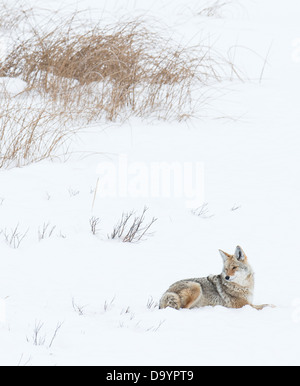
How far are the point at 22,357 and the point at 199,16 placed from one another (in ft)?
32.8

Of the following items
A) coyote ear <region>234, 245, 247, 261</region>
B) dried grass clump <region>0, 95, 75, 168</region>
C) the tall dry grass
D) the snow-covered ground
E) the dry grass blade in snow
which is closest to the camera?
the snow-covered ground

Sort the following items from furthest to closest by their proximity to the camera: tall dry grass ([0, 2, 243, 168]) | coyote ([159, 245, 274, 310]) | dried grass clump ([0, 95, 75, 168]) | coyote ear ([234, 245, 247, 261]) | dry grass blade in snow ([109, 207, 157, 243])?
tall dry grass ([0, 2, 243, 168]), dried grass clump ([0, 95, 75, 168]), dry grass blade in snow ([109, 207, 157, 243]), coyote ear ([234, 245, 247, 261]), coyote ([159, 245, 274, 310])

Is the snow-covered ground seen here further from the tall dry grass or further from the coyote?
the tall dry grass

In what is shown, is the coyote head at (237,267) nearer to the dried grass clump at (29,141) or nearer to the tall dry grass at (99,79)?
the dried grass clump at (29,141)

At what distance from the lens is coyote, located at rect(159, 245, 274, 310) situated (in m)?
3.82

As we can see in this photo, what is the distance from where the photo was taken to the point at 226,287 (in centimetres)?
400

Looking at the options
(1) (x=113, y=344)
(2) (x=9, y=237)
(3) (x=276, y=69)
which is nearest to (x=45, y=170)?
(2) (x=9, y=237)

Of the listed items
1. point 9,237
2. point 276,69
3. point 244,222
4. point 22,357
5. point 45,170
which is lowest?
point 22,357

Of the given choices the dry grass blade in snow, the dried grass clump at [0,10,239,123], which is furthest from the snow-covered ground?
the dried grass clump at [0,10,239,123]

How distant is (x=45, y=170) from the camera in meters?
6.14

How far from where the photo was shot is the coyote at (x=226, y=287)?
382 cm

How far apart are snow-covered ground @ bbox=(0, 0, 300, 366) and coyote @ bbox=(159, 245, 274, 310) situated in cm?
9

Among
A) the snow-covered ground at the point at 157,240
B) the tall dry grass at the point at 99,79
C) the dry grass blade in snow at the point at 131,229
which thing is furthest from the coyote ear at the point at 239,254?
the tall dry grass at the point at 99,79

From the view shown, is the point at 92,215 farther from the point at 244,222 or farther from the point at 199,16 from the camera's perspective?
the point at 199,16
